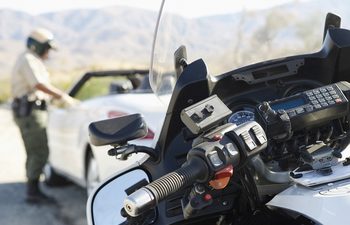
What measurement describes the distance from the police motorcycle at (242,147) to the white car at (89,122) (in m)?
1.91

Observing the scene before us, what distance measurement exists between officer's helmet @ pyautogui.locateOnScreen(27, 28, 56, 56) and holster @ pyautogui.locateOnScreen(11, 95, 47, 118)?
60 cm

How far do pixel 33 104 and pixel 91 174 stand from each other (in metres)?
1.41

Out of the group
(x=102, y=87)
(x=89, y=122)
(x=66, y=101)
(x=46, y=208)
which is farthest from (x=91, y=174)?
(x=102, y=87)

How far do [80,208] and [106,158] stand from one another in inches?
58.7

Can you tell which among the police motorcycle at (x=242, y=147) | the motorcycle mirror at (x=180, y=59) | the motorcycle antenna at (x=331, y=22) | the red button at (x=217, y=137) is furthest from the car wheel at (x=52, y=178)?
the red button at (x=217, y=137)

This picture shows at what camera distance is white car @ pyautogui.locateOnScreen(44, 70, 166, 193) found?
4.82 metres

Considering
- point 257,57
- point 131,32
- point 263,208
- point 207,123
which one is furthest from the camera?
point 131,32

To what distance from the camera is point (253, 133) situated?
171cm

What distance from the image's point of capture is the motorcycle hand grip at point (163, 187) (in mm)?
1553

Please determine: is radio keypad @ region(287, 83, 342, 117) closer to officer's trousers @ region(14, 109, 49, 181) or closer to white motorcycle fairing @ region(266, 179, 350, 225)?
white motorcycle fairing @ region(266, 179, 350, 225)

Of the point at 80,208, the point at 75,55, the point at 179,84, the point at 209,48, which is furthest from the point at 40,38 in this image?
the point at 75,55

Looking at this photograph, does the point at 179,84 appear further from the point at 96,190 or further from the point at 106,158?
the point at 106,158

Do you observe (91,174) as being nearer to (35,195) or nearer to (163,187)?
(35,195)

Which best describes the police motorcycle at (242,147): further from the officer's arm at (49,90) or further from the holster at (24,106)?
the holster at (24,106)
